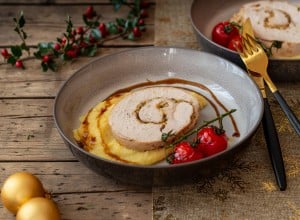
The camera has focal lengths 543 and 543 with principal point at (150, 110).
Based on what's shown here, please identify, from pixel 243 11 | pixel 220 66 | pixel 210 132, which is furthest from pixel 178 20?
pixel 210 132

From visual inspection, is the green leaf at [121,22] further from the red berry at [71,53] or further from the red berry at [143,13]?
the red berry at [71,53]

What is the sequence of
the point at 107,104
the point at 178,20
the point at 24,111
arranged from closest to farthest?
the point at 107,104
the point at 24,111
the point at 178,20

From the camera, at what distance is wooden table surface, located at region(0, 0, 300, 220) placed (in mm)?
Result: 1656

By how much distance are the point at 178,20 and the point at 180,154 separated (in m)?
1.14

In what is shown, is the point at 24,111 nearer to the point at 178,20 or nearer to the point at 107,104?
the point at 107,104

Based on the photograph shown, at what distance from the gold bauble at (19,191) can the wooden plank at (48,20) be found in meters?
1.04

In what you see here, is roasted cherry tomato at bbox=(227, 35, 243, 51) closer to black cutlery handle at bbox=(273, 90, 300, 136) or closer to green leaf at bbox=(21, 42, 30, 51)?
black cutlery handle at bbox=(273, 90, 300, 136)

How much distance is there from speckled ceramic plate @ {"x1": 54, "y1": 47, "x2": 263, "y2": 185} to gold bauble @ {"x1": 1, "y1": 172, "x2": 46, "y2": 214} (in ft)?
0.52

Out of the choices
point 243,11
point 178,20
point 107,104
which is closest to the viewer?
point 107,104

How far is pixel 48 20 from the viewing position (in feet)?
8.80

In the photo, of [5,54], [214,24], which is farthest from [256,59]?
[5,54]

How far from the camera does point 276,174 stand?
1.72 m

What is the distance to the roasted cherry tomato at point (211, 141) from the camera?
1.68 meters

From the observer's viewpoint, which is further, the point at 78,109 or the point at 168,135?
the point at 78,109
